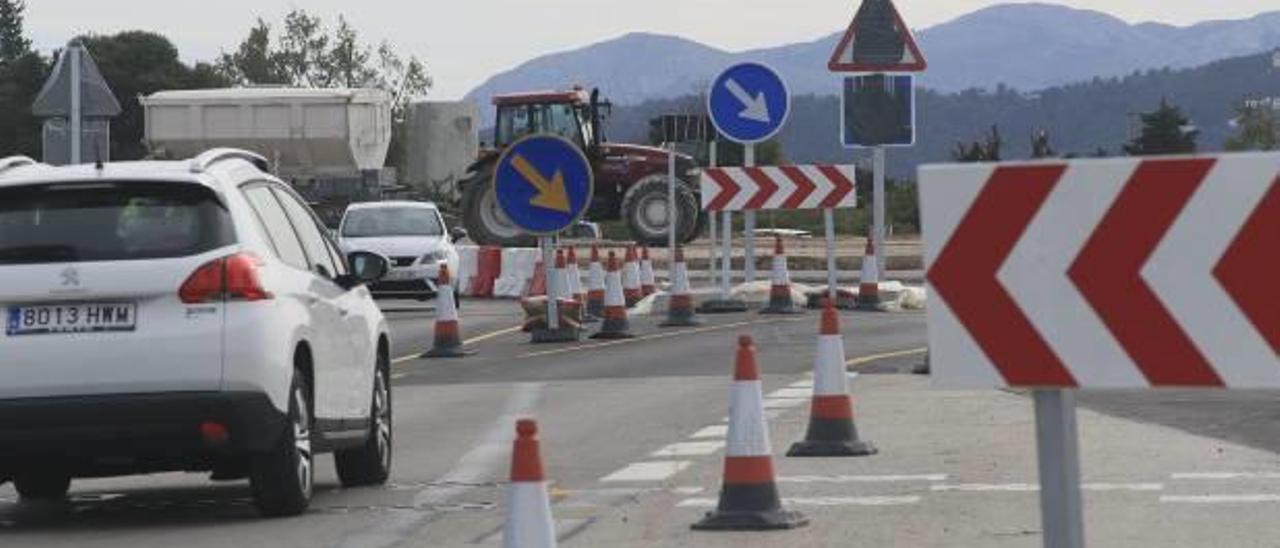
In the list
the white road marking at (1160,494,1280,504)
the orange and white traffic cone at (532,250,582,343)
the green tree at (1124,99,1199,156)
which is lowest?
the white road marking at (1160,494,1280,504)

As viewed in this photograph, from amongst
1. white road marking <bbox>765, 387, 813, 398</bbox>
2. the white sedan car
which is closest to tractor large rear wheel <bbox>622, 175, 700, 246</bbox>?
the white sedan car

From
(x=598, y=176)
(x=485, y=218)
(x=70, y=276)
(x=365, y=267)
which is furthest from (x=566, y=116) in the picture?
(x=70, y=276)

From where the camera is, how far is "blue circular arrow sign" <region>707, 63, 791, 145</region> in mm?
27391

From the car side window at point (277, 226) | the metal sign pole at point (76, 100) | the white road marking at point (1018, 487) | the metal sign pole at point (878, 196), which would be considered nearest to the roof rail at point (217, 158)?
the car side window at point (277, 226)

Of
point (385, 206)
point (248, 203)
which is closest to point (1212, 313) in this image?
point (248, 203)

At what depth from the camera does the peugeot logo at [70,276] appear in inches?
427

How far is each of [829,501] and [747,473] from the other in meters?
1.10

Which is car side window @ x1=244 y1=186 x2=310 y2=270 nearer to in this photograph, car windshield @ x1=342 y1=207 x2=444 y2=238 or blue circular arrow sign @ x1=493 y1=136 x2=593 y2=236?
blue circular arrow sign @ x1=493 y1=136 x2=593 y2=236

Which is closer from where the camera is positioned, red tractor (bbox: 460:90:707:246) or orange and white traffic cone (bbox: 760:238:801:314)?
orange and white traffic cone (bbox: 760:238:801:314)

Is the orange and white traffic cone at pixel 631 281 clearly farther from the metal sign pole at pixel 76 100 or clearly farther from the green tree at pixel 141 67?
the green tree at pixel 141 67

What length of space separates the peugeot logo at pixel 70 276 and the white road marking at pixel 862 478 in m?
3.53

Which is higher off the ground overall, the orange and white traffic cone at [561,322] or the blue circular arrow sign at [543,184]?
the blue circular arrow sign at [543,184]

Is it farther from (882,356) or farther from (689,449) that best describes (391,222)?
(689,449)

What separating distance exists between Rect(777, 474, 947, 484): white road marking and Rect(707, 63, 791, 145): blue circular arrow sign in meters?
14.7
